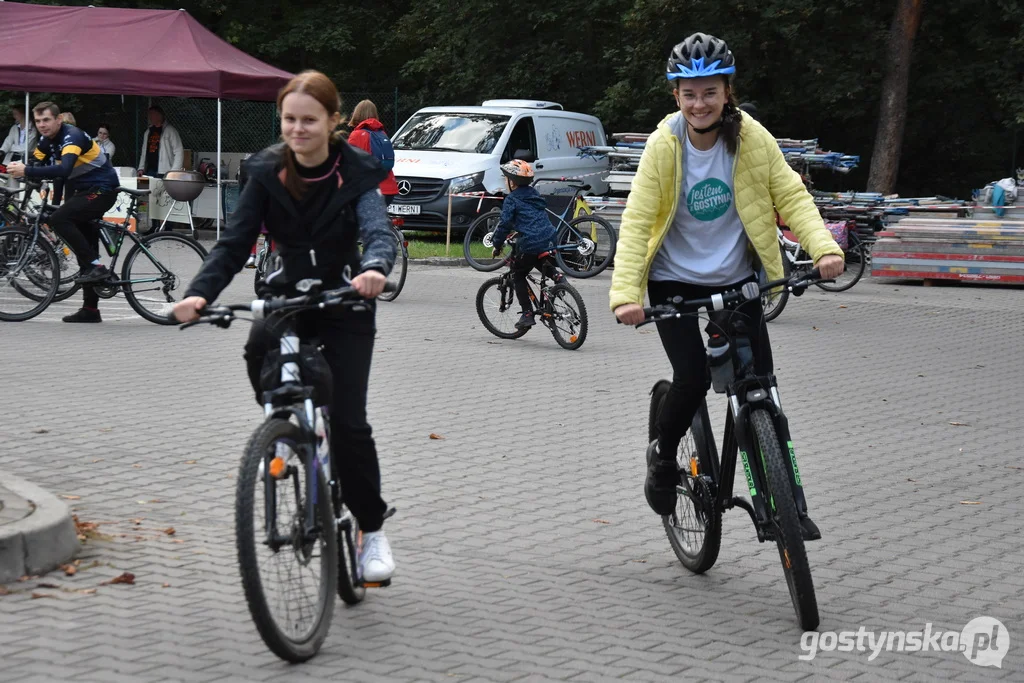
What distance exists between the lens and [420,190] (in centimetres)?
2159

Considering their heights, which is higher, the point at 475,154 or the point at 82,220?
the point at 475,154

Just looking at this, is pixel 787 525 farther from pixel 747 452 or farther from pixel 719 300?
pixel 719 300

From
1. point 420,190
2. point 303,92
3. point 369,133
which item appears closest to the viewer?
point 303,92

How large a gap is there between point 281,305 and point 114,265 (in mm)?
8489

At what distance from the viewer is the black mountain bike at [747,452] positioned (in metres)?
4.46

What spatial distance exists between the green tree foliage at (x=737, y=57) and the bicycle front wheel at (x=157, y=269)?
1540 centimetres

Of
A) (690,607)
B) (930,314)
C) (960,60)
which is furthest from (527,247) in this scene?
(960,60)

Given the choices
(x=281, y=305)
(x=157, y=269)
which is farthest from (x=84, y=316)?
(x=281, y=305)

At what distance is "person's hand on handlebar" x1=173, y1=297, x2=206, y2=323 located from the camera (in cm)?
406

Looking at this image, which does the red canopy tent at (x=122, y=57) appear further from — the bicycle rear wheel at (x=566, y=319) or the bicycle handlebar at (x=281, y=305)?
the bicycle handlebar at (x=281, y=305)

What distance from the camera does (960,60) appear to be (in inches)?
1068

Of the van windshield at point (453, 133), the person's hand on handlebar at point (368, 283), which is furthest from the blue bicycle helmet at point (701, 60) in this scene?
the van windshield at point (453, 133)

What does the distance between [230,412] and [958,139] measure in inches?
890

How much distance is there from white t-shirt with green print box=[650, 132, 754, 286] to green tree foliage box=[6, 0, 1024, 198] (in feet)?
70.5
